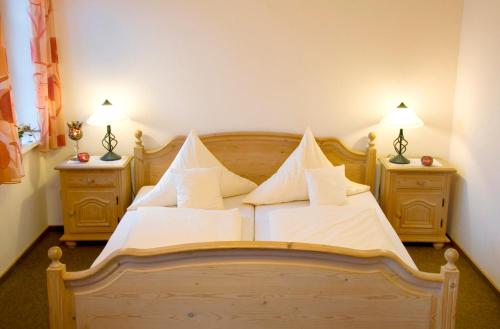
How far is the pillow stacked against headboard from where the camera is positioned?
3.92 meters

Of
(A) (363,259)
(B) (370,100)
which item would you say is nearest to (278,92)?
(B) (370,100)

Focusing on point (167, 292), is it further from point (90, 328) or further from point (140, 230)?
point (140, 230)

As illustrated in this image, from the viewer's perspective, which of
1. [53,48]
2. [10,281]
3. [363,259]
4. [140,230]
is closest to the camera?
[363,259]

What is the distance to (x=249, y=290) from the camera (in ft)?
8.20

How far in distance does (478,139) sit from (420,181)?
0.52 meters

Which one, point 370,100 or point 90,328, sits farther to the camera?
point 370,100

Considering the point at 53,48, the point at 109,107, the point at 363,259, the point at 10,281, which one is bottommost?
the point at 10,281

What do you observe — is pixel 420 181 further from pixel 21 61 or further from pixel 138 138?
pixel 21 61

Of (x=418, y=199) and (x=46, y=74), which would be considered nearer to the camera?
(x=46, y=74)

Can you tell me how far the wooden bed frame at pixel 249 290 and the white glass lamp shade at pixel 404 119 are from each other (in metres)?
1.82

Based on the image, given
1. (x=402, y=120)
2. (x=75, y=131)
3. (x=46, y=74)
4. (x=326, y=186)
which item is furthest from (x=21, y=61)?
(x=402, y=120)

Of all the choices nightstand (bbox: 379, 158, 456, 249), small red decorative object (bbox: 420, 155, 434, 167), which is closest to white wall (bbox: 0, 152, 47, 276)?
nightstand (bbox: 379, 158, 456, 249)

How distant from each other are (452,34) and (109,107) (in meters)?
2.65

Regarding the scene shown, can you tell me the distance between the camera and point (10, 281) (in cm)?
378
